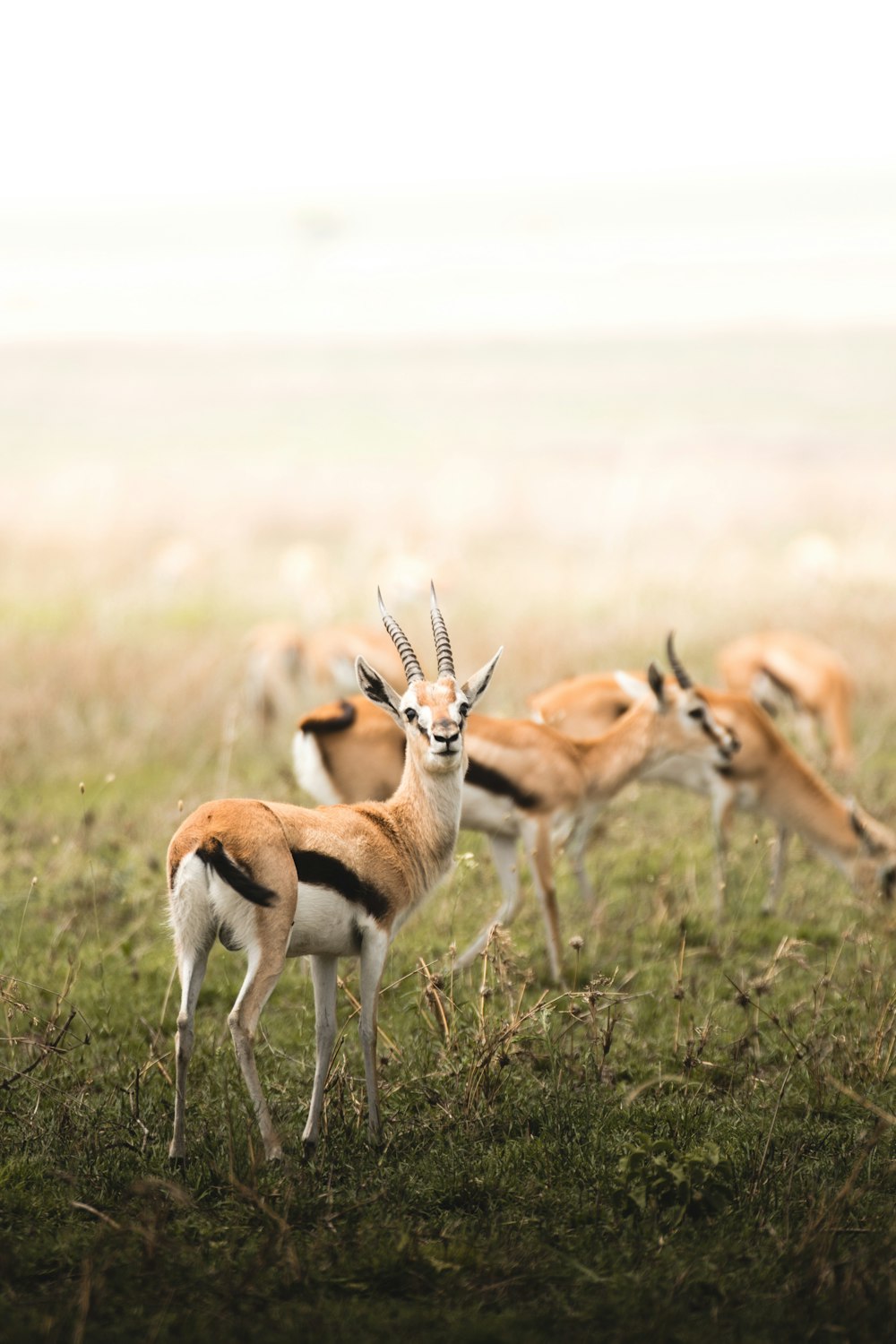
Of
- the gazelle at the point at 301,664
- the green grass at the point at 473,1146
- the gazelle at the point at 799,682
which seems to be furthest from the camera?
the gazelle at the point at 301,664

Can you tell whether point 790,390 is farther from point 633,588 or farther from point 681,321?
point 633,588

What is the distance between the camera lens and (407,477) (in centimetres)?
3553

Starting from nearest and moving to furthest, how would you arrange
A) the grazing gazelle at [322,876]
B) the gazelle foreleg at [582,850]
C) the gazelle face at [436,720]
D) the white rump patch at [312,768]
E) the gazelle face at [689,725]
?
the grazing gazelle at [322,876] → the gazelle face at [436,720] → the white rump patch at [312,768] → the gazelle foreleg at [582,850] → the gazelle face at [689,725]

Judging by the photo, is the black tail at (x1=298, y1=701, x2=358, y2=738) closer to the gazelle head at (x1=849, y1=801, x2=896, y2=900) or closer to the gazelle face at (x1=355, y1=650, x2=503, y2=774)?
the gazelle face at (x1=355, y1=650, x2=503, y2=774)

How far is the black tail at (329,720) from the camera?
6945mm

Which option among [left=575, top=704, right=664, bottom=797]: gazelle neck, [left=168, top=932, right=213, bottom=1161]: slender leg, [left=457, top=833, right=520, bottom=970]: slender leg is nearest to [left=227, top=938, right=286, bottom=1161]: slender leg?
[left=168, top=932, right=213, bottom=1161]: slender leg

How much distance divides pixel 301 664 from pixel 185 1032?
7.69 meters

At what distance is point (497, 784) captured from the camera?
694 cm

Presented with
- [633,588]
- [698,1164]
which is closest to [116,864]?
[698,1164]

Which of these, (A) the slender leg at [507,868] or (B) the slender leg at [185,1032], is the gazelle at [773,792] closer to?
(A) the slender leg at [507,868]

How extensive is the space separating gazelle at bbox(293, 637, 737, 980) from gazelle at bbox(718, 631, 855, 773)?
148 inches

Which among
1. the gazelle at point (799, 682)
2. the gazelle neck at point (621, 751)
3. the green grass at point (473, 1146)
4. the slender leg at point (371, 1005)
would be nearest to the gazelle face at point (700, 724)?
the gazelle neck at point (621, 751)

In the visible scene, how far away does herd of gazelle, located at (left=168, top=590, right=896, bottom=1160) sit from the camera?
4.38 meters

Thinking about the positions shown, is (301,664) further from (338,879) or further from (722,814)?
(338,879)
